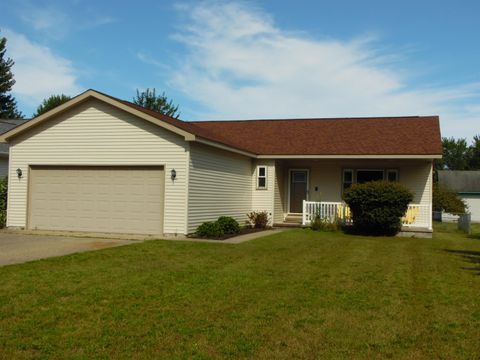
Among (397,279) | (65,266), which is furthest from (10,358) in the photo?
(397,279)

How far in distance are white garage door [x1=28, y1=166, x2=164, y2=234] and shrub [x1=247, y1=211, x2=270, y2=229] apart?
5.67 metres

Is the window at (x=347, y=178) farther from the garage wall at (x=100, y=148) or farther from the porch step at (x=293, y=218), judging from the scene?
the garage wall at (x=100, y=148)

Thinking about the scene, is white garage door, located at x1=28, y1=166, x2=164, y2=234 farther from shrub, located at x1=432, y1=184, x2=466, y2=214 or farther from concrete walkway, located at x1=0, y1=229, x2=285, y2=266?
shrub, located at x1=432, y1=184, x2=466, y2=214

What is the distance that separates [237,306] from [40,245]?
295 inches

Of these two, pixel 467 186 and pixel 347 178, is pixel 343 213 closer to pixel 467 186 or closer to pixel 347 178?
pixel 347 178

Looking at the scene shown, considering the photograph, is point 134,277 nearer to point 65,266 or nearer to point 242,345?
point 65,266

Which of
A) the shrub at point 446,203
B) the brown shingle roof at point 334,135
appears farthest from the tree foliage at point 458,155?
the brown shingle roof at point 334,135

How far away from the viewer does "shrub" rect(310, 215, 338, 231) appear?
1880cm

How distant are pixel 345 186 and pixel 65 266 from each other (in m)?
14.7

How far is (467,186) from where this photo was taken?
45.0m

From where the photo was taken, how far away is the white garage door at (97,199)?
15602 millimetres

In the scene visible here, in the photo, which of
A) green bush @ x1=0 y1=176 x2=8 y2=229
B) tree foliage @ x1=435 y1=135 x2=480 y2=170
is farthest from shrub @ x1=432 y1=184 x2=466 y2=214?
tree foliage @ x1=435 y1=135 x2=480 y2=170

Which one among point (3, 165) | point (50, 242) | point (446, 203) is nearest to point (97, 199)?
point (50, 242)

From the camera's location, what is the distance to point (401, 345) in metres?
5.43
